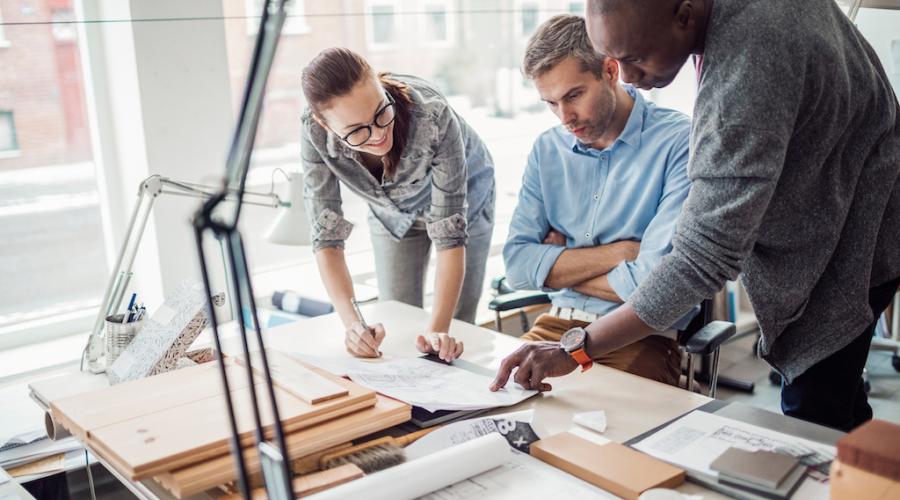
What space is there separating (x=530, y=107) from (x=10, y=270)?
2.29 m

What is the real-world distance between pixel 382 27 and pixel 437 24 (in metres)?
0.28

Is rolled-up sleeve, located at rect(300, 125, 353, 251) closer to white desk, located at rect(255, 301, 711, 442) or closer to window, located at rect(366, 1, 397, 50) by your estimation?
white desk, located at rect(255, 301, 711, 442)

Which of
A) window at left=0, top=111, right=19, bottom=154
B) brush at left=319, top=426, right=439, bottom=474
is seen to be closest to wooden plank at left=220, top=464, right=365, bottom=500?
brush at left=319, top=426, right=439, bottom=474

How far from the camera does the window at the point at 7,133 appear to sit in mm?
2262

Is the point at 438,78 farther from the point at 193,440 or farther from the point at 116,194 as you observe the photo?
the point at 193,440

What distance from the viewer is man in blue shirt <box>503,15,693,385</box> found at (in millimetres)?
1812

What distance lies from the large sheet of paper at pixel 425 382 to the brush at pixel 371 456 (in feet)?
0.47

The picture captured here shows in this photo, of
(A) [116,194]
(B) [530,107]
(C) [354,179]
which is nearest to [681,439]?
(C) [354,179]

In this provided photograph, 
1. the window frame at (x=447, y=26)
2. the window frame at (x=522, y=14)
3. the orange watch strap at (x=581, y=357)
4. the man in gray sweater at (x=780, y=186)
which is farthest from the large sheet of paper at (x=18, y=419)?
the window frame at (x=522, y=14)

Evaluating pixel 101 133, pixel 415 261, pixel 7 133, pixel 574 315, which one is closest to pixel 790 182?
pixel 574 315

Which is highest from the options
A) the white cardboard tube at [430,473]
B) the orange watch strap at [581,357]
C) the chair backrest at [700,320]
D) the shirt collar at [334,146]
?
the shirt collar at [334,146]

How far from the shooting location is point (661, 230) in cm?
180

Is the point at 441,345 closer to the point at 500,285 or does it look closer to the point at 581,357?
the point at 581,357

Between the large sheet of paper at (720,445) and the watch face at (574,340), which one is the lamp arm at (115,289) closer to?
the watch face at (574,340)
